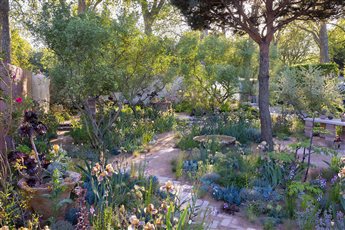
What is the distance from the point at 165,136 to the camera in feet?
30.7

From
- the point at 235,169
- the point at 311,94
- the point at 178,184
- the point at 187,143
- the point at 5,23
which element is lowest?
the point at 178,184

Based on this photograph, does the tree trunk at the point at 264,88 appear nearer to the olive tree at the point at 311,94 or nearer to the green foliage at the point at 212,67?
the olive tree at the point at 311,94

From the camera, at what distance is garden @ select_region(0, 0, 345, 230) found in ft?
12.2

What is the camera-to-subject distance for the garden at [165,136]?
3709 mm

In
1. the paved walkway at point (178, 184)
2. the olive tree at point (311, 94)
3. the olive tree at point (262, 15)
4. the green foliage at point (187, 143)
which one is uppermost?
the olive tree at point (262, 15)

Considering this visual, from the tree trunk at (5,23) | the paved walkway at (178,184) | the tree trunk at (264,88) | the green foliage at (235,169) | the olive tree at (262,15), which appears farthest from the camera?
the tree trunk at (5,23)

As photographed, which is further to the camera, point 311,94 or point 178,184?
point 311,94

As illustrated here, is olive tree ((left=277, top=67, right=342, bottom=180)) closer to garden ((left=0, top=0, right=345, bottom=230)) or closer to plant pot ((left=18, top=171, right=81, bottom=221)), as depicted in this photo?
A: garden ((left=0, top=0, right=345, bottom=230))

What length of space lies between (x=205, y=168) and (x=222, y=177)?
405 millimetres

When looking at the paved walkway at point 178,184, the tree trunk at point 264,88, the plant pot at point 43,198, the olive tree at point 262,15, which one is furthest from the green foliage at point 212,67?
the plant pot at point 43,198

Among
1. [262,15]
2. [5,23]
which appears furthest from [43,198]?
[5,23]

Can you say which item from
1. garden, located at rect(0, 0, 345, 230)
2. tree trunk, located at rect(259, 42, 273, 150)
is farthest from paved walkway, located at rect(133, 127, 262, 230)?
tree trunk, located at rect(259, 42, 273, 150)

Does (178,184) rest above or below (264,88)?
below

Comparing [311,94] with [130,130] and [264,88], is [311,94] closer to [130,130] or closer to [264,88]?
[264,88]
